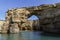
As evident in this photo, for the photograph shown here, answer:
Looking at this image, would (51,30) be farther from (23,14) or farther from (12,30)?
(23,14)

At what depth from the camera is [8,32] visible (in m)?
30.4

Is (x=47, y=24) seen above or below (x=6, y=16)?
below

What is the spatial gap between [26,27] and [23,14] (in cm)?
839

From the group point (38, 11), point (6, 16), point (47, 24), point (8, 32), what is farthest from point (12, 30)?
point (6, 16)

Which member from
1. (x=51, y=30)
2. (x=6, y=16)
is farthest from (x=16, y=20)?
(x=51, y=30)

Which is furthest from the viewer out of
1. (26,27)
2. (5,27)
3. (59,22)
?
(26,27)

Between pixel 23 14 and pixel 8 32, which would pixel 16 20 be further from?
pixel 8 32

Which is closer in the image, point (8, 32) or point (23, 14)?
point (8, 32)

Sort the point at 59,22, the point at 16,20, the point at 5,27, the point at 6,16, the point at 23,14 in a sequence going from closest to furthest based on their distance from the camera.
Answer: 1. the point at 59,22
2. the point at 5,27
3. the point at 16,20
4. the point at 23,14
5. the point at 6,16

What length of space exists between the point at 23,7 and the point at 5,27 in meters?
16.0

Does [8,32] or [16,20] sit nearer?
[8,32]

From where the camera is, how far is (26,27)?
167ft

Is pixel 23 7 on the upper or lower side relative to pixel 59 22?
upper

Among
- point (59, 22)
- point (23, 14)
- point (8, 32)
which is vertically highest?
point (23, 14)
